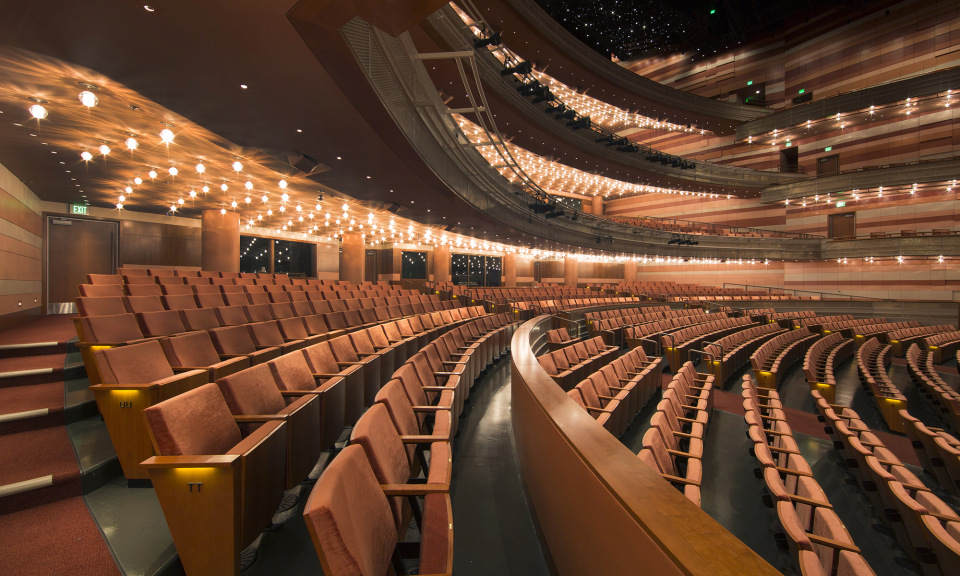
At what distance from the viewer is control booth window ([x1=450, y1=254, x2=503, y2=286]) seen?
20.7 m

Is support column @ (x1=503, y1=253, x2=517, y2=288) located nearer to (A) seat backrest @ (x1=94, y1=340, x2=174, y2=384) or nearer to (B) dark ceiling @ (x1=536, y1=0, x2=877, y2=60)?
(B) dark ceiling @ (x1=536, y1=0, x2=877, y2=60)

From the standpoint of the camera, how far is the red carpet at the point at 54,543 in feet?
4.39

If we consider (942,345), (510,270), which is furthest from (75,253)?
(942,345)

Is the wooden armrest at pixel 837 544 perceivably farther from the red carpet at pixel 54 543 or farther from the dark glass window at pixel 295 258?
the dark glass window at pixel 295 258

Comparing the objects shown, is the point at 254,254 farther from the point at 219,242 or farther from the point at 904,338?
the point at 904,338

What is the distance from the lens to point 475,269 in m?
21.5

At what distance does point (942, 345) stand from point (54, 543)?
43.3 ft

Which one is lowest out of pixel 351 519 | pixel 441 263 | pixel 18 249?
pixel 351 519

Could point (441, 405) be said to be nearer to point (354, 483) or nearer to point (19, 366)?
point (354, 483)

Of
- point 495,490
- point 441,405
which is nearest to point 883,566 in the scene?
point 495,490

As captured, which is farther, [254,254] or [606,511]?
[254,254]

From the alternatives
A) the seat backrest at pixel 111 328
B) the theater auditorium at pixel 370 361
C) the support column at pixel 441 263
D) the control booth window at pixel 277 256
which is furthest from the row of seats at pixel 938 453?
the support column at pixel 441 263

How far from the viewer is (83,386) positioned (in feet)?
8.56

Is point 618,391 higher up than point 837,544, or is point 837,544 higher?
point 618,391
